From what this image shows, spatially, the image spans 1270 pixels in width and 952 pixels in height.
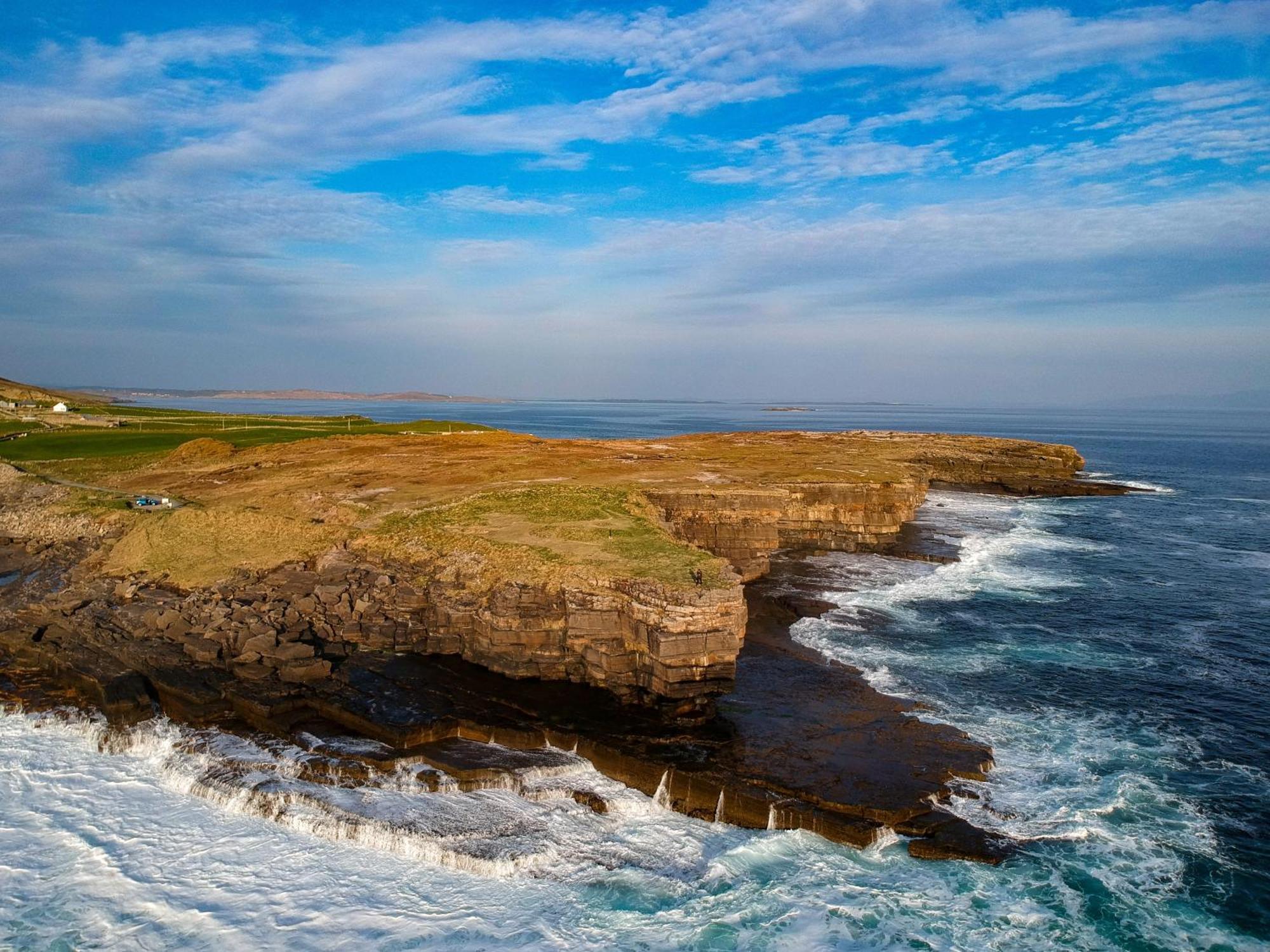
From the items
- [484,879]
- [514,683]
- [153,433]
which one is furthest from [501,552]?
[153,433]

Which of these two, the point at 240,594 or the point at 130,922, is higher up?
the point at 240,594

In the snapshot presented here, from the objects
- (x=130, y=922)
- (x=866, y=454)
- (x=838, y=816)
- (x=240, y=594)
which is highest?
(x=866, y=454)

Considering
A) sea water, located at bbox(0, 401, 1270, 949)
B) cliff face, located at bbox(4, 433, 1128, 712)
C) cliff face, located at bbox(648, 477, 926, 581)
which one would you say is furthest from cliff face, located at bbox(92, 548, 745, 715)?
cliff face, located at bbox(648, 477, 926, 581)

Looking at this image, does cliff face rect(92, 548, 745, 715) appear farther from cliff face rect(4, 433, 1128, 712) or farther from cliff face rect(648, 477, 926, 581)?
cliff face rect(648, 477, 926, 581)

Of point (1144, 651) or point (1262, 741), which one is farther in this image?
point (1144, 651)

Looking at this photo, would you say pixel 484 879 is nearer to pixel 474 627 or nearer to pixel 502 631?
pixel 502 631

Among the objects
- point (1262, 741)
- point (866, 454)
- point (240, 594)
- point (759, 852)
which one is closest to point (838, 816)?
point (759, 852)

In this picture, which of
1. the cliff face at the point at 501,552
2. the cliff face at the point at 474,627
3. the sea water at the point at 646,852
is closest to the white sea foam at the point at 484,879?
the sea water at the point at 646,852

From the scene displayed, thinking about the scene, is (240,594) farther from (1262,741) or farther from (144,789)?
(1262,741)
